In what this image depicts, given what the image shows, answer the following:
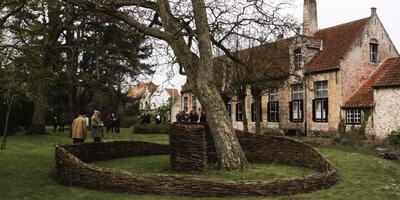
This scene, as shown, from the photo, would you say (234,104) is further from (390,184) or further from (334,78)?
(390,184)

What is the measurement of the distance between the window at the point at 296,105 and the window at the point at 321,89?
1.50m

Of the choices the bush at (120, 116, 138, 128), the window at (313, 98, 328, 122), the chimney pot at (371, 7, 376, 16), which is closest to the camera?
the window at (313, 98, 328, 122)

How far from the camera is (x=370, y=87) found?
32.3 metres

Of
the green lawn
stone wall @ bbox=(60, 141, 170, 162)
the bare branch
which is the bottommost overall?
the green lawn

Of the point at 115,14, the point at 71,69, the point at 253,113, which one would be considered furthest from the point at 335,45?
the point at 115,14

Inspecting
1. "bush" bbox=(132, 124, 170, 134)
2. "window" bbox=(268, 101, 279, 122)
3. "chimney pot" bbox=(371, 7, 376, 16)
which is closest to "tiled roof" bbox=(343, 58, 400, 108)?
"chimney pot" bbox=(371, 7, 376, 16)

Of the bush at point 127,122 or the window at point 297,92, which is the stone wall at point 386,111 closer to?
the window at point 297,92

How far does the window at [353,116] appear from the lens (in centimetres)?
3122

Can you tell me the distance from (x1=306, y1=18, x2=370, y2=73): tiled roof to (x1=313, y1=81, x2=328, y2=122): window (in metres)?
1.16

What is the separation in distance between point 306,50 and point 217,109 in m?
22.9

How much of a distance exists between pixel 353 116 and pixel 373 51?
19.3ft

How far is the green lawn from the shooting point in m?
10.8

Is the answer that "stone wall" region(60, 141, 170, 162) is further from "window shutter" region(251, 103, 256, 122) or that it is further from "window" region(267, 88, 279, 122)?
"window shutter" region(251, 103, 256, 122)

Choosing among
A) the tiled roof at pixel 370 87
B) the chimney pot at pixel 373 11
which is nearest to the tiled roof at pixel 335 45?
the chimney pot at pixel 373 11
